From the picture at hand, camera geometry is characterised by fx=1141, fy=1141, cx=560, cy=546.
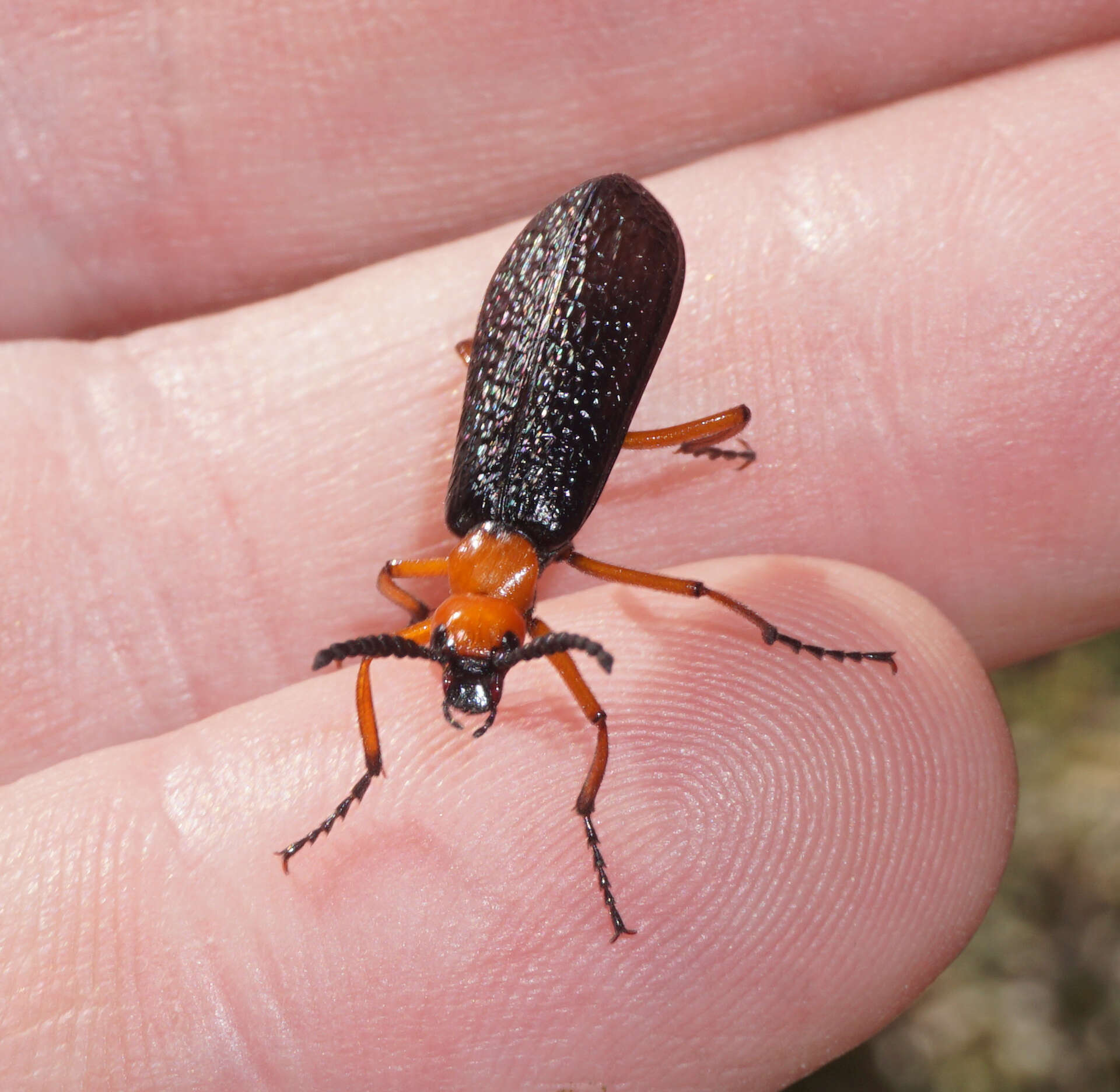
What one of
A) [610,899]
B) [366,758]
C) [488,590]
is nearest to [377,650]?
[366,758]

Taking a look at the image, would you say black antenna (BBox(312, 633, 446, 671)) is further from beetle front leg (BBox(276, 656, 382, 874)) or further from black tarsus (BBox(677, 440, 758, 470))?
black tarsus (BBox(677, 440, 758, 470))

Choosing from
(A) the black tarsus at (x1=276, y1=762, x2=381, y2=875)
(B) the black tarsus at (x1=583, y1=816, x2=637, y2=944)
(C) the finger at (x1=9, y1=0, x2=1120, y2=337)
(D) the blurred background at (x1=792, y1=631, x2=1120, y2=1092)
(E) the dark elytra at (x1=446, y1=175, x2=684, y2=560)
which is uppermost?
(C) the finger at (x1=9, y1=0, x2=1120, y2=337)

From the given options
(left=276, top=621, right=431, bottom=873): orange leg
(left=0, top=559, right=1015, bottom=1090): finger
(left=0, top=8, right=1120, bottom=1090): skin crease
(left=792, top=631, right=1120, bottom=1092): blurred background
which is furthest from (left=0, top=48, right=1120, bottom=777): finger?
(left=792, top=631, right=1120, bottom=1092): blurred background

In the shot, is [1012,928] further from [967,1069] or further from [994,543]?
[994,543]

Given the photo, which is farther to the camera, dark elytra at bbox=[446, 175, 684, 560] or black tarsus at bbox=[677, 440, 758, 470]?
Answer: black tarsus at bbox=[677, 440, 758, 470]

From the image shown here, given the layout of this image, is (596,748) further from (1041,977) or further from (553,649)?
(1041,977)

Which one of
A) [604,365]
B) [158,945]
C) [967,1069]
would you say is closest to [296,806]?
[158,945]
